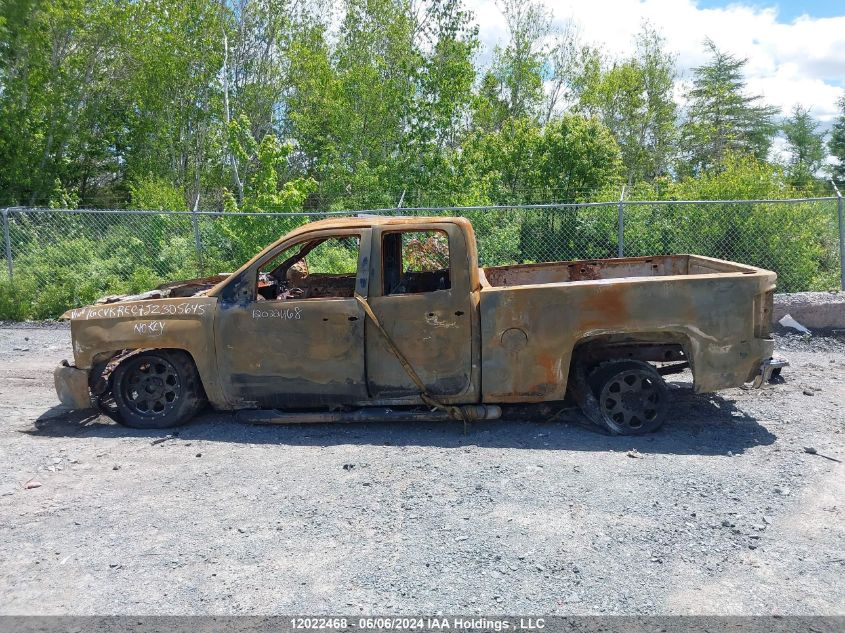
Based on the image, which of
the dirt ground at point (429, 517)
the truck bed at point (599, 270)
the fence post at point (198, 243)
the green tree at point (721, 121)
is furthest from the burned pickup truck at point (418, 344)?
the green tree at point (721, 121)

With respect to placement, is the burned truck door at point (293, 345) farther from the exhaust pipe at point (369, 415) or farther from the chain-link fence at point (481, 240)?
the chain-link fence at point (481, 240)

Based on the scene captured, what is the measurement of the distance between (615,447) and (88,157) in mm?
24646

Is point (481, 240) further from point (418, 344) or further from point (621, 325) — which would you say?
point (621, 325)

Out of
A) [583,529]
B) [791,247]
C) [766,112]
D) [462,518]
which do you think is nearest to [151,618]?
[462,518]

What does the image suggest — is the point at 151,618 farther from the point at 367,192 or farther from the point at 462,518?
the point at 367,192

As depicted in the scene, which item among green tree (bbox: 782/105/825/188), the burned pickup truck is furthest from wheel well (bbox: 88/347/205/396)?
green tree (bbox: 782/105/825/188)

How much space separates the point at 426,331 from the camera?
6.12 meters

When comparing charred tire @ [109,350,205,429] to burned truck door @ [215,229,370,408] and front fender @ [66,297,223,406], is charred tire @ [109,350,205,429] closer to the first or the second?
front fender @ [66,297,223,406]

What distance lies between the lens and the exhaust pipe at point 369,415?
618cm

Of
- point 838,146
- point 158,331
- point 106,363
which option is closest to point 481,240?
point 158,331

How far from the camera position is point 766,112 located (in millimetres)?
44312

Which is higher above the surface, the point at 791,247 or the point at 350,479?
the point at 791,247

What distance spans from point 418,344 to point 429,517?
73.9 inches

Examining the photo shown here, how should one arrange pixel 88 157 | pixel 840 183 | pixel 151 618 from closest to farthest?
pixel 151 618, pixel 88 157, pixel 840 183
